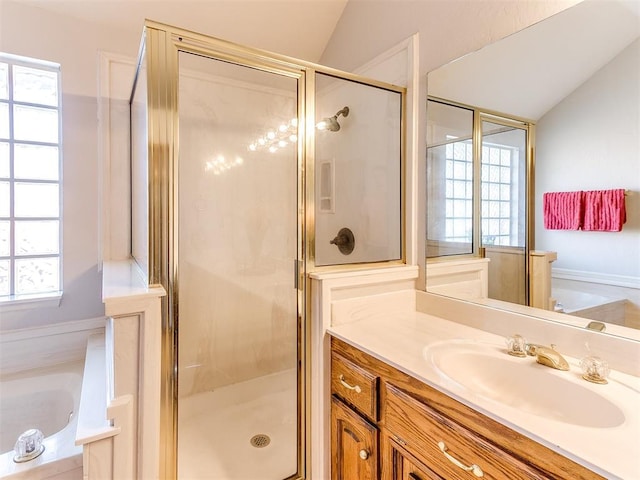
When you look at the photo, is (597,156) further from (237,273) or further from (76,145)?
(76,145)

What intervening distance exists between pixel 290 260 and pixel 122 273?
77 cm

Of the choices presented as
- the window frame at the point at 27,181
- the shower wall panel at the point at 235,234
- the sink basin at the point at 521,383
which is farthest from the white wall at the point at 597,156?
the window frame at the point at 27,181

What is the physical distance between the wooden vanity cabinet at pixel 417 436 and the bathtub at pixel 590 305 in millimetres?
582

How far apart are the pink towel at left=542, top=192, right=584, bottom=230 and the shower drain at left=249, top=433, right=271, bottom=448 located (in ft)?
5.42

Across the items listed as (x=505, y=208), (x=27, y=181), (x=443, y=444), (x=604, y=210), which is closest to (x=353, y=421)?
(x=443, y=444)

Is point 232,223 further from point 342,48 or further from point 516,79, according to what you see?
point 516,79

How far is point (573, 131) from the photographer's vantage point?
3.75 feet

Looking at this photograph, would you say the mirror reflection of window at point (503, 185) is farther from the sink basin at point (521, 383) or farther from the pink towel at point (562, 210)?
the sink basin at point (521, 383)

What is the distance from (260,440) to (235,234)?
1149mm

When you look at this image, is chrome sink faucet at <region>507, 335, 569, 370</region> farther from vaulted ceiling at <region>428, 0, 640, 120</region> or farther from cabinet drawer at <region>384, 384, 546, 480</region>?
vaulted ceiling at <region>428, 0, 640, 120</region>

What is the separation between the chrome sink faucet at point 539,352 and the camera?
999 millimetres

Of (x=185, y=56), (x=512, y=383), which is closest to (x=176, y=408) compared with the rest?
(x=512, y=383)

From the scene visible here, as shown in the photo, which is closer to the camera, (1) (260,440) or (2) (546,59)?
(2) (546,59)

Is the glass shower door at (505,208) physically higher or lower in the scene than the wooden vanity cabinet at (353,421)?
higher
